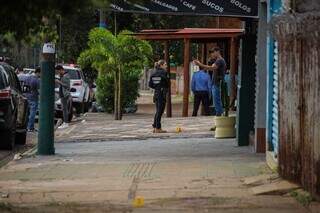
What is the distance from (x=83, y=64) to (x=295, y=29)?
17245 mm

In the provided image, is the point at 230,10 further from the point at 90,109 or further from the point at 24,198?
the point at 90,109

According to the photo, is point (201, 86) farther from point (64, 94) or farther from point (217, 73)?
point (217, 73)

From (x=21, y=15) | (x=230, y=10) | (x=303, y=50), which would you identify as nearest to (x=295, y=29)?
(x=303, y=50)

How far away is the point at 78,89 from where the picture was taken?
29125mm

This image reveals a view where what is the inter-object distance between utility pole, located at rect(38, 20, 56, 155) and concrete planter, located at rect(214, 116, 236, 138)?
365cm

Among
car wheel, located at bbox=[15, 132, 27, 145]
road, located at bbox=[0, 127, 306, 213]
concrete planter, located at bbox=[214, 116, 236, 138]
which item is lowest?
car wheel, located at bbox=[15, 132, 27, 145]

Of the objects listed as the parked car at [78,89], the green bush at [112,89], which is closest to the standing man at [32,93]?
the green bush at [112,89]

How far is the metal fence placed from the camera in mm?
8312

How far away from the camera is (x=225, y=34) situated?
2294 cm

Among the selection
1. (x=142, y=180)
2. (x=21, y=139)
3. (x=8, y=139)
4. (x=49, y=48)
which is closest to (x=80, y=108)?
(x=21, y=139)

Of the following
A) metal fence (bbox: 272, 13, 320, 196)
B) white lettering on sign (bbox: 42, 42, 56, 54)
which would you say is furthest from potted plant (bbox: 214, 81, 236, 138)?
metal fence (bbox: 272, 13, 320, 196)

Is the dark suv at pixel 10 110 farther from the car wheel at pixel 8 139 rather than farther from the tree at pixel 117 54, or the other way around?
the tree at pixel 117 54

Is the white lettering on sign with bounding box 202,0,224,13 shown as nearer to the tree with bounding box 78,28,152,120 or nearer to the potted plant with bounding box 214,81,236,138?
the potted plant with bounding box 214,81,236,138

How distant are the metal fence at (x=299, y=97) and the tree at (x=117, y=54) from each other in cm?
1476
